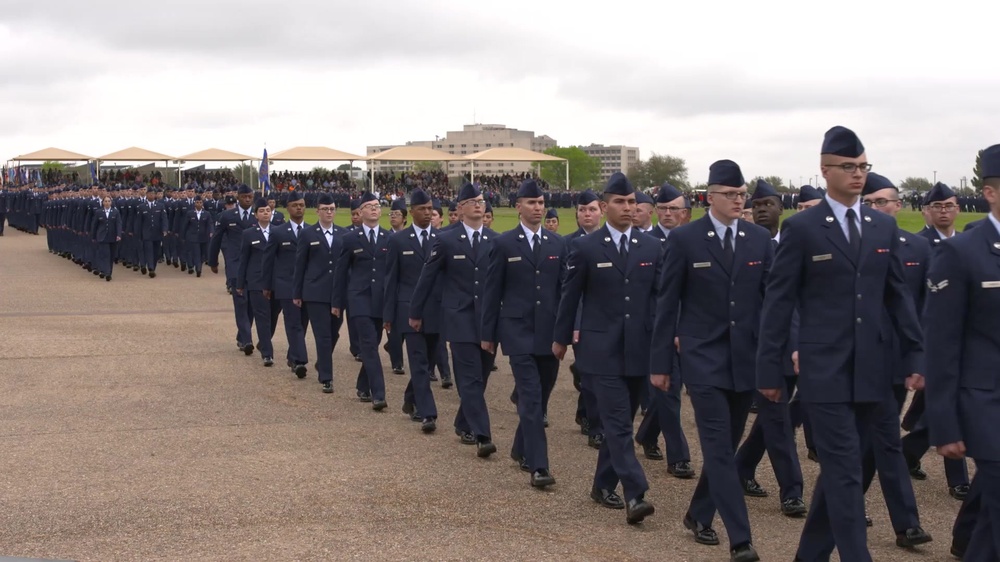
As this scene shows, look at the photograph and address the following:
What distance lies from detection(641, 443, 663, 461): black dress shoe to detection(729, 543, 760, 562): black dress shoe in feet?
10.4

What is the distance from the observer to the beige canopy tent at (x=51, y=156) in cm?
5497

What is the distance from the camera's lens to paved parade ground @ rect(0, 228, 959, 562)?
676 cm

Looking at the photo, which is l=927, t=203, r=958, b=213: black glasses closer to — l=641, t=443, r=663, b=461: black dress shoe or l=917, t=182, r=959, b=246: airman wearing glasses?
l=917, t=182, r=959, b=246: airman wearing glasses

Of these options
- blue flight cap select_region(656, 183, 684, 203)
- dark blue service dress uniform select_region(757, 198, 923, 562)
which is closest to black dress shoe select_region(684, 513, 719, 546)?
dark blue service dress uniform select_region(757, 198, 923, 562)

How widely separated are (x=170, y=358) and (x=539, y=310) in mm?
7632

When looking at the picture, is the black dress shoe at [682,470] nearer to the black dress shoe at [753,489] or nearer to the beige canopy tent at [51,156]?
the black dress shoe at [753,489]

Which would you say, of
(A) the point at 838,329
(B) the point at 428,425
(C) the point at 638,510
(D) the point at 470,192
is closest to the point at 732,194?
(A) the point at 838,329

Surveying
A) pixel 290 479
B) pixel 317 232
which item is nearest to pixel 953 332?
pixel 290 479

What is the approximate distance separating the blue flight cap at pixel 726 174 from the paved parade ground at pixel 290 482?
81.4 inches

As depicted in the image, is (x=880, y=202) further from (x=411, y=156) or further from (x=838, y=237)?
(x=411, y=156)

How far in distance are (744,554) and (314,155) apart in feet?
178

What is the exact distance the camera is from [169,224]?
3083 centimetres

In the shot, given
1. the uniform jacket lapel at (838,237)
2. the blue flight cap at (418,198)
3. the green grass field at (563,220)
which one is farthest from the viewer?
the green grass field at (563,220)

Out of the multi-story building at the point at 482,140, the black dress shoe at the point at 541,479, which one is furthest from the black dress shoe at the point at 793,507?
the multi-story building at the point at 482,140
